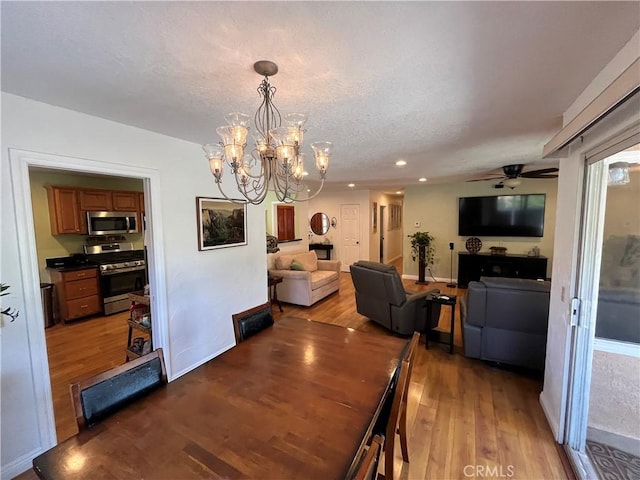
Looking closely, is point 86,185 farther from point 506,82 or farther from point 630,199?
point 630,199

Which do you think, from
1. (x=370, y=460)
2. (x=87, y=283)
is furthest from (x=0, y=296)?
(x=87, y=283)

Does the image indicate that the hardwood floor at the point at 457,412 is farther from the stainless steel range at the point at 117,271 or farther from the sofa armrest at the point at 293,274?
the sofa armrest at the point at 293,274

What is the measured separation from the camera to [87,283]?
4.20 metres

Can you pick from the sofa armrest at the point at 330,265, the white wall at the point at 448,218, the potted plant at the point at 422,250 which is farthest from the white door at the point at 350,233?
the sofa armrest at the point at 330,265

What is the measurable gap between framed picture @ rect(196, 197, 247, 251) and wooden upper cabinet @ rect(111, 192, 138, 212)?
280 cm

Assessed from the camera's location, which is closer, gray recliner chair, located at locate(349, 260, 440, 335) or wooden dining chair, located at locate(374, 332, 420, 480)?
wooden dining chair, located at locate(374, 332, 420, 480)

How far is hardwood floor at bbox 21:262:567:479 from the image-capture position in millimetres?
1768

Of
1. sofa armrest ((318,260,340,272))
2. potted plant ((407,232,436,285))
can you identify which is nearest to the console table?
sofa armrest ((318,260,340,272))

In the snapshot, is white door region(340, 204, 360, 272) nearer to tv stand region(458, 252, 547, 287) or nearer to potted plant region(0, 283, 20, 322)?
tv stand region(458, 252, 547, 287)

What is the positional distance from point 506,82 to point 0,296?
3134 mm

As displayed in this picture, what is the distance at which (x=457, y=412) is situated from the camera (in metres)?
2.26

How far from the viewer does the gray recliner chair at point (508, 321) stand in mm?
2598

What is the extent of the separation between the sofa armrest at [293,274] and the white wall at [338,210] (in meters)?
2.67

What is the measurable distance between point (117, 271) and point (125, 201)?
1205 mm
